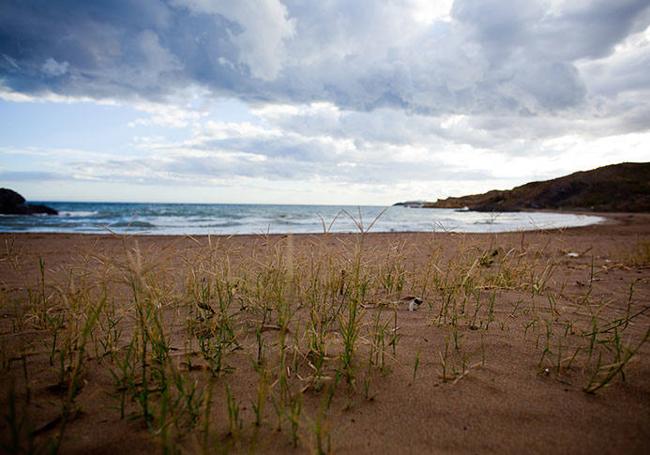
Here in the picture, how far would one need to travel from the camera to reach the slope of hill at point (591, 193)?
35875 millimetres

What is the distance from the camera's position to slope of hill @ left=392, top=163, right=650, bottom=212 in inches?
1412

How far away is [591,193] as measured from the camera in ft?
138

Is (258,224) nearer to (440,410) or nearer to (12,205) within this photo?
(12,205)

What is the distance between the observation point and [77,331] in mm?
1912

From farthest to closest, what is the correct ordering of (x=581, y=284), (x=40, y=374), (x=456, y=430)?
(x=581, y=284), (x=40, y=374), (x=456, y=430)

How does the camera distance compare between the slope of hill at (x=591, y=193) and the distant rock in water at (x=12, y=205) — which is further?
the slope of hill at (x=591, y=193)

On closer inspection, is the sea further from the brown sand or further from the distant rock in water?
the distant rock in water

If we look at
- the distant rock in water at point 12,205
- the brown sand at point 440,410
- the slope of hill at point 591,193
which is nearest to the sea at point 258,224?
the brown sand at point 440,410

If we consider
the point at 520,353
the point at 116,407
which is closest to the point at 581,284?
the point at 520,353

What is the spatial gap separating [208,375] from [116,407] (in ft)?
1.28

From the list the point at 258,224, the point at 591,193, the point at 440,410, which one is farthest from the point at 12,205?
the point at 591,193

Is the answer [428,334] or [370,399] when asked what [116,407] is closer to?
[370,399]

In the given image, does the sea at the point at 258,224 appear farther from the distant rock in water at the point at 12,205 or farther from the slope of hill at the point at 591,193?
the slope of hill at the point at 591,193

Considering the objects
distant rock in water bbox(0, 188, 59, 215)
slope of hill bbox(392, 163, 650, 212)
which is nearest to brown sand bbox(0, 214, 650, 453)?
distant rock in water bbox(0, 188, 59, 215)
